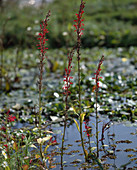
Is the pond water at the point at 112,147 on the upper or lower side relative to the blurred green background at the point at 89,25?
lower

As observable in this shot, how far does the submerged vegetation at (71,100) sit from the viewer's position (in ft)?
8.56

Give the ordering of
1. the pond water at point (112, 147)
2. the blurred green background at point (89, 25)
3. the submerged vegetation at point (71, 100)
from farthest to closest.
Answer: the blurred green background at point (89, 25) → the pond water at point (112, 147) → the submerged vegetation at point (71, 100)

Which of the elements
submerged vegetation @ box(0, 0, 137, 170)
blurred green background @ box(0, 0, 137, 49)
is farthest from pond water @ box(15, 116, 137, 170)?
blurred green background @ box(0, 0, 137, 49)

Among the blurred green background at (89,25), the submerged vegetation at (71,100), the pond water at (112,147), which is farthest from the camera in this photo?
the blurred green background at (89,25)

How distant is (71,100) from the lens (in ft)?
15.9

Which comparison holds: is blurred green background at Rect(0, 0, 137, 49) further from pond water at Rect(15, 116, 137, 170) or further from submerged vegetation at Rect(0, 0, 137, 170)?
pond water at Rect(15, 116, 137, 170)

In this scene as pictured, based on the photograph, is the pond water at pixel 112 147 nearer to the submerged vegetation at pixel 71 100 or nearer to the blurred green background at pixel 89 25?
the submerged vegetation at pixel 71 100

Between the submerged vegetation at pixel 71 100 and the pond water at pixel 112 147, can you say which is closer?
the submerged vegetation at pixel 71 100

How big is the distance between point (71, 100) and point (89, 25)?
668 centimetres

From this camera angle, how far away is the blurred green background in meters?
9.58

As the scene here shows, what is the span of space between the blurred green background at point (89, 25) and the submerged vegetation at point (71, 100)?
1.7 inches

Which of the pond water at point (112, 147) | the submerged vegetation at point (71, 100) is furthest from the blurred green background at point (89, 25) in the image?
the pond water at point (112, 147)

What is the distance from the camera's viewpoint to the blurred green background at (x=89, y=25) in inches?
377

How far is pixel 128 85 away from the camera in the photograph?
5.30 meters
